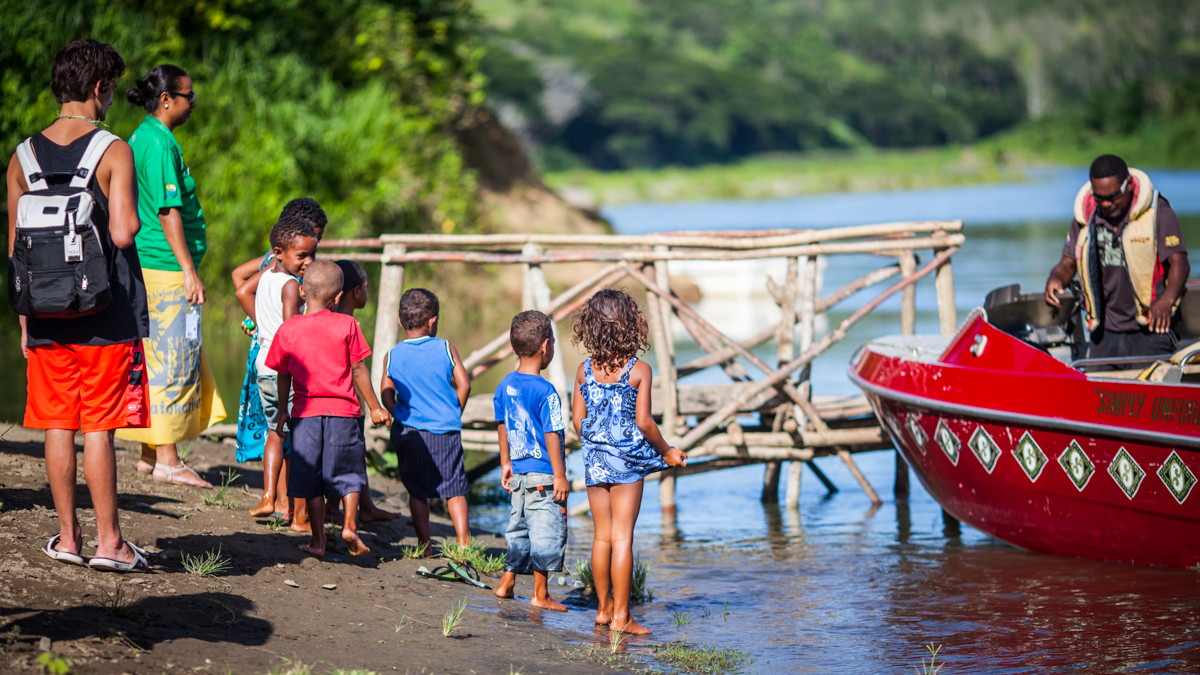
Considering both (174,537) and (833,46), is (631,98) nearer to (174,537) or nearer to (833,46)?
(833,46)

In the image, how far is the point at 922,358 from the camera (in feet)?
24.0

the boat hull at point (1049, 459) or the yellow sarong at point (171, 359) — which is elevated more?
the yellow sarong at point (171, 359)

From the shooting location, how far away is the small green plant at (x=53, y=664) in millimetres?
3496

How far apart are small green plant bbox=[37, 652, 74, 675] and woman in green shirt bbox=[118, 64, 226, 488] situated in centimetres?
225

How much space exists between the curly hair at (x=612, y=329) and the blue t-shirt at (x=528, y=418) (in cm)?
37

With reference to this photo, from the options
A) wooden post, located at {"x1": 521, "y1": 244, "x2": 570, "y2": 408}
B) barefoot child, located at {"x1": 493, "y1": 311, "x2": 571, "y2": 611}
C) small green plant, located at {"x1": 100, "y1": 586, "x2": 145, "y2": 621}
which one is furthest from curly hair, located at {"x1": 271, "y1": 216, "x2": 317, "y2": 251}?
wooden post, located at {"x1": 521, "y1": 244, "x2": 570, "y2": 408}

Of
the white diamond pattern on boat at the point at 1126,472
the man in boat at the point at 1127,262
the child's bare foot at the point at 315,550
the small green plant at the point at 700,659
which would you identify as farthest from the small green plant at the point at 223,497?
the man in boat at the point at 1127,262

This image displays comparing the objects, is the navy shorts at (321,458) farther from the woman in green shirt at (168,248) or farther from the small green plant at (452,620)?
the woman in green shirt at (168,248)

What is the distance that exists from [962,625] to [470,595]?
224 cm

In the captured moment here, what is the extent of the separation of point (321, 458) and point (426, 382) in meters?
0.65

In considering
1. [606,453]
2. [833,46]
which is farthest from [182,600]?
[833,46]

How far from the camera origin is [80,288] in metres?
4.34

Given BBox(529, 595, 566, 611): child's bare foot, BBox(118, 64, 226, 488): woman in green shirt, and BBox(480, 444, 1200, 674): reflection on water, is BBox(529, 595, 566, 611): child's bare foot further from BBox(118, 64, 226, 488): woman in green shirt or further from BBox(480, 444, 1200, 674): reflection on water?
BBox(118, 64, 226, 488): woman in green shirt

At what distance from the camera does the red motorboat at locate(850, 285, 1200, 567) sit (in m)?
5.89
